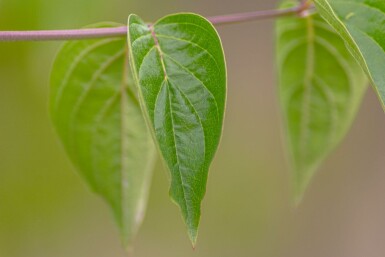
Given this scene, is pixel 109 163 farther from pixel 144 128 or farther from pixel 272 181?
pixel 272 181

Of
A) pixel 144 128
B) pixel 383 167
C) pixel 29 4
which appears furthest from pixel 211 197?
pixel 144 128

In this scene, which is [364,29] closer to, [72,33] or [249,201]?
[72,33]

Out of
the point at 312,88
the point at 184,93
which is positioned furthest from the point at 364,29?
the point at 312,88

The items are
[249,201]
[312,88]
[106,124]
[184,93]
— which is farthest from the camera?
[249,201]

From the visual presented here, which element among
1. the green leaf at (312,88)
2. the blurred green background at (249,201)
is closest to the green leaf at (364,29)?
the green leaf at (312,88)

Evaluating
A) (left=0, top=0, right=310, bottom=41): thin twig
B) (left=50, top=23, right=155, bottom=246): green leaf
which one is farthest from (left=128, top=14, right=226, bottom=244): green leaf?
(left=50, top=23, right=155, bottom=246): green leaf

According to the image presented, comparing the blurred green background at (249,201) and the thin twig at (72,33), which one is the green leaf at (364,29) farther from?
the blurred green background at (249,201)

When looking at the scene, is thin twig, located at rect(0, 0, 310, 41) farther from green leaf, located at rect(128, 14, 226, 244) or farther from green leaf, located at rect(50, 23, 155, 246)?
green leaf, located at rect(50, 23, 155, 246)
